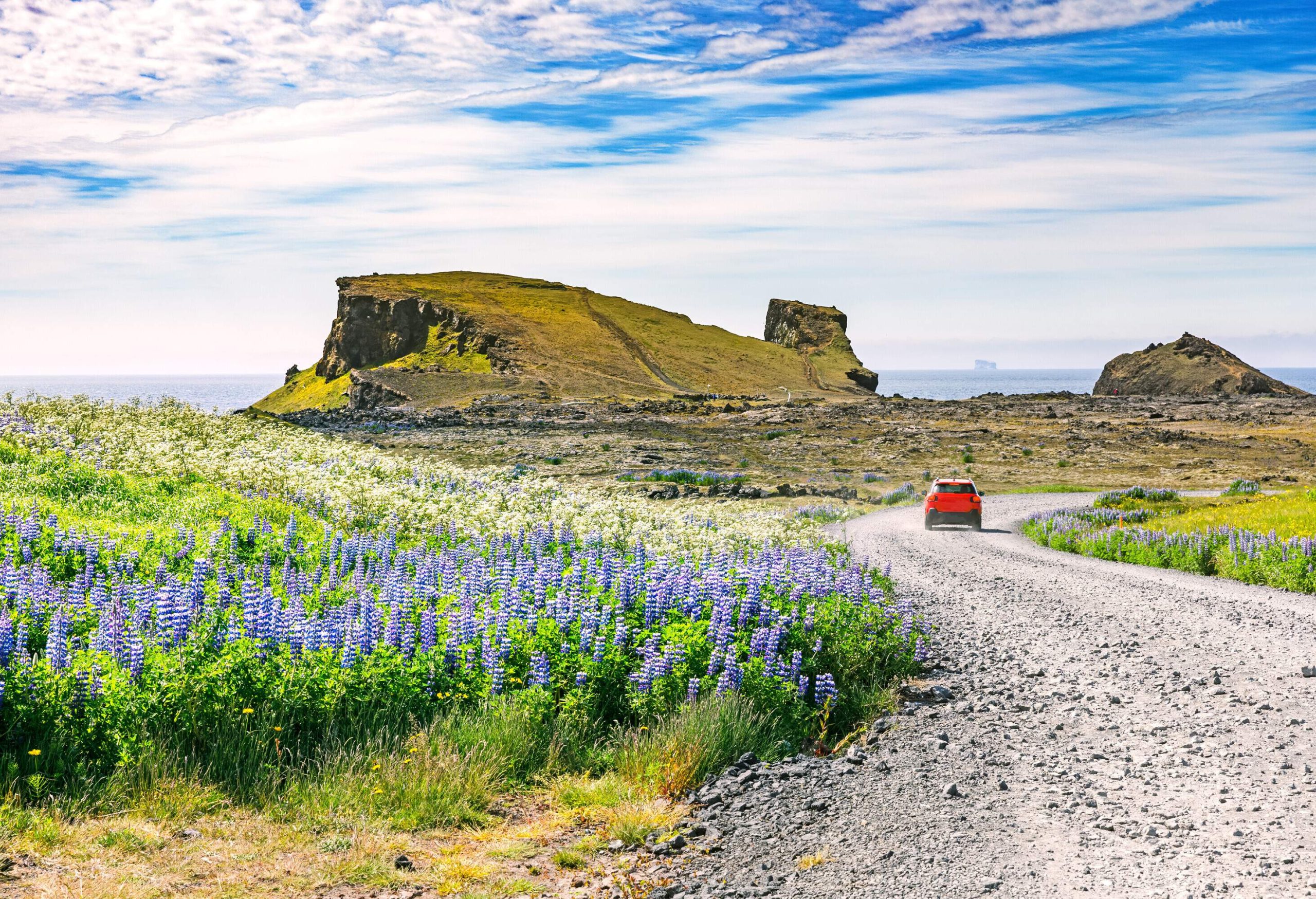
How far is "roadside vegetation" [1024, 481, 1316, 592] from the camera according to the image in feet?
59.0

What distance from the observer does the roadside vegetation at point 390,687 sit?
624cm

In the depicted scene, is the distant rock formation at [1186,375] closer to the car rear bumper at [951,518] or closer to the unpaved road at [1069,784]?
the car rear bumper at [951,518]

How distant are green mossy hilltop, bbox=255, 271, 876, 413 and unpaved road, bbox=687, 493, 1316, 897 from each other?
98.7 metres

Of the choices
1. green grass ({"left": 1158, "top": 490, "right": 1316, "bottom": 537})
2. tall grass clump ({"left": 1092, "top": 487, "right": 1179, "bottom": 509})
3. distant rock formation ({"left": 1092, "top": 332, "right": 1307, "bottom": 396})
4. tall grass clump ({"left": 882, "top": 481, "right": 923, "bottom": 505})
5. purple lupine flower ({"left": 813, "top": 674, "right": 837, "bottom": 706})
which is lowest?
tall grass clump ({"left": 882, "top": 481, "right": 923, "bottom": 505})

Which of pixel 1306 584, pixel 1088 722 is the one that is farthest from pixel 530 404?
pixel 1088 722

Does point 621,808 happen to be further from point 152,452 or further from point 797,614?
point 152,452

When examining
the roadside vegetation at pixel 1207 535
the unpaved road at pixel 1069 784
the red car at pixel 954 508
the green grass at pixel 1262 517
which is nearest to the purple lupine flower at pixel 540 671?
the unpaved road at pixel 1069 784

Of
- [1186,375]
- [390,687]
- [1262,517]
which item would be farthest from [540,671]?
[1186,375]

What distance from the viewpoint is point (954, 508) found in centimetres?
2828

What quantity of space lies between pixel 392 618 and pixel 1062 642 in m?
8.55

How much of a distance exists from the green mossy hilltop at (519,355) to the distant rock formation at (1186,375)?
40.5 metres

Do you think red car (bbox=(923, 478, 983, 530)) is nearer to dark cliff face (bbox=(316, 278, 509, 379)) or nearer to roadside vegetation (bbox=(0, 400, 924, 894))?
roadside vegetation (bbox=(0, 400, 924, 894))

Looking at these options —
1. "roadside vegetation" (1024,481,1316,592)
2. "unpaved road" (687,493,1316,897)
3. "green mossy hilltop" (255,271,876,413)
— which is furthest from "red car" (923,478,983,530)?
"green mossy hilltop" (255,271,876,413)

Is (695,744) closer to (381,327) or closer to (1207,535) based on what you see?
(1207,535)
